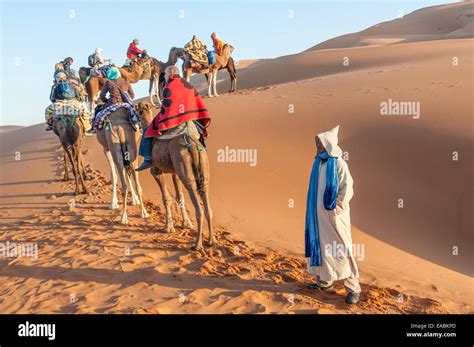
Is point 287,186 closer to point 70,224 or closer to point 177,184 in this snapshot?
point 177,184

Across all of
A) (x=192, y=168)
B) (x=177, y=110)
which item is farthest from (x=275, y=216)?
(x=177, y=110)

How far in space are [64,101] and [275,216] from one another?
6001mm

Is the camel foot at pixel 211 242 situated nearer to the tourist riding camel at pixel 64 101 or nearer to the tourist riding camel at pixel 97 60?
the tourist riding camel at pixel 64 101

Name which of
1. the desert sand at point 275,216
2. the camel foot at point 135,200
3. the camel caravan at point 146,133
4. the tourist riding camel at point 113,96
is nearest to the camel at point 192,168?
the camel caravan at point 146,133

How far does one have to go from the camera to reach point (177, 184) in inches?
331

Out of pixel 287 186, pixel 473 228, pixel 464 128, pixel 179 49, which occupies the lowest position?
pixel 473 228

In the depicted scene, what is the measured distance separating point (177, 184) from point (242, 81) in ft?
80.7

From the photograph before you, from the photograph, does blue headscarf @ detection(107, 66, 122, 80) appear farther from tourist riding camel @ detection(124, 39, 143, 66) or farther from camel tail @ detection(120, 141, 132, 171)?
tourist riding camel @ detection(124, 39, 143, 66)

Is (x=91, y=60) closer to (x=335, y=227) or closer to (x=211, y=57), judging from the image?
(x=211, y=57)

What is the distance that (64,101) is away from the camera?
11.2 meters

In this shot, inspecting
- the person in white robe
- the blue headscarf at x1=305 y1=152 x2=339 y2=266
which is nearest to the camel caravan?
the blue headscarf at x1=305 y1=152 x2=339 y2=266

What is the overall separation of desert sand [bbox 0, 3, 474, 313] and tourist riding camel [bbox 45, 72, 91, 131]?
6.13 feet

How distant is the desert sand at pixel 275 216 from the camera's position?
5.80 meters

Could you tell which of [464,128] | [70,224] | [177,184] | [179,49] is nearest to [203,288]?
[177,184]
